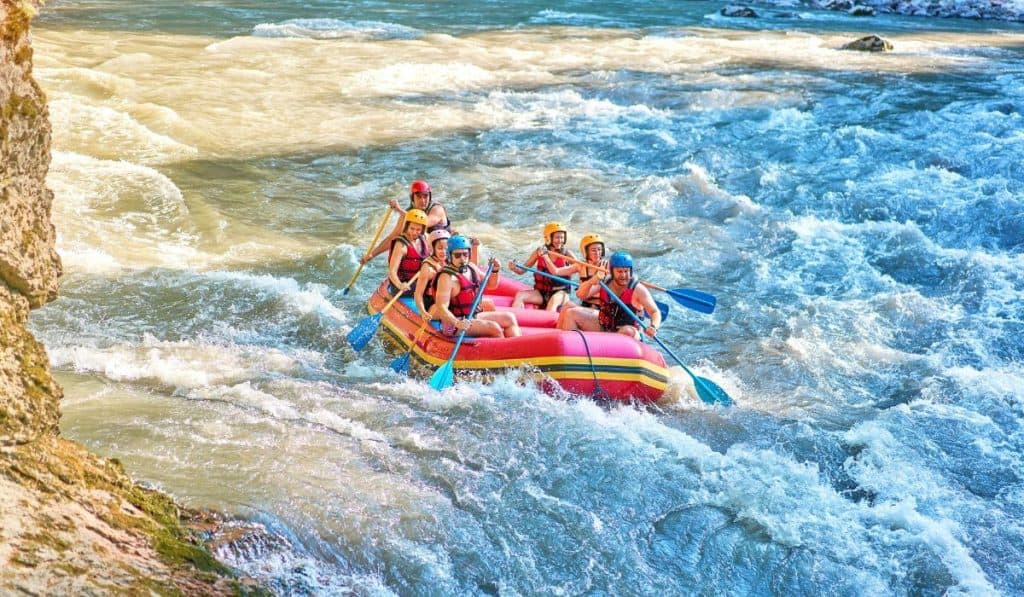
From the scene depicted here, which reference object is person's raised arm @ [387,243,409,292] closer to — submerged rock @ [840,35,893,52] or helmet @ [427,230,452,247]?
helmet @ [427,230,452,247]

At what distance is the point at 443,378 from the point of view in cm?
696

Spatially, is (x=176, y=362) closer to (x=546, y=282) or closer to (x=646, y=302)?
(x=546, y=282)

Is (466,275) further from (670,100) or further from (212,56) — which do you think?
(212,56)

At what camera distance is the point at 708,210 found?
39.5 ft

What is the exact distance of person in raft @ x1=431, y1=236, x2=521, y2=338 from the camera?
746 centimetres

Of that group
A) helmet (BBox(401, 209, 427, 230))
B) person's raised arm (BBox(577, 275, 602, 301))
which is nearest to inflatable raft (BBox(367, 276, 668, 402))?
person's raised arm (BBox(577, 275, 602, 301))

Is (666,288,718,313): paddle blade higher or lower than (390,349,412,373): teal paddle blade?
higher

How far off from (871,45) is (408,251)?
16.1 meters

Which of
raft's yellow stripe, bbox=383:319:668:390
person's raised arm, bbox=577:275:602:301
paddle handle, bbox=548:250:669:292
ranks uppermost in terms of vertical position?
paddle handle, bbox=548:250:669:292

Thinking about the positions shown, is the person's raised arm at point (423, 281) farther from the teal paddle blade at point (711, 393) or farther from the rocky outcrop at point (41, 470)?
the rocky outcrop at point (41, 470)

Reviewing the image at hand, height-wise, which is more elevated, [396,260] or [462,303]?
[396,260]

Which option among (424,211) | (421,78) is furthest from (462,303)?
(421,78)

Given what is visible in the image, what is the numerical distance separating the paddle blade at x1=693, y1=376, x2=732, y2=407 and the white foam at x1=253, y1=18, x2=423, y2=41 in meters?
17.2

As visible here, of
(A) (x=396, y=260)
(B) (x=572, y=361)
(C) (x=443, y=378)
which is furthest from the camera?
(A) (x=396, y=260)
